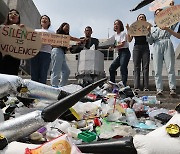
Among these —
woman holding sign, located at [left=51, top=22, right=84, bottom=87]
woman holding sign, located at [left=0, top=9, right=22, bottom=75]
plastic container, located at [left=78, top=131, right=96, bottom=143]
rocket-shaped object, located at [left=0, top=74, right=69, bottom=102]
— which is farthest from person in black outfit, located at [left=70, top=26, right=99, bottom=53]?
plastic container, located at [left=78, top=131, right=96, bottom=143]

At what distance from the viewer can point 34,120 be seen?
2.33 metres

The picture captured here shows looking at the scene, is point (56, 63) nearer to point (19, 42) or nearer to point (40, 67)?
point (40, 67)

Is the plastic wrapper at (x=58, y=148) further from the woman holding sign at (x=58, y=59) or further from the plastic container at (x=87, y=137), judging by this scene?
the woman holding sign at (x=58, y=59)

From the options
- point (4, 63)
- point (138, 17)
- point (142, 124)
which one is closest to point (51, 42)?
point (4, 63)

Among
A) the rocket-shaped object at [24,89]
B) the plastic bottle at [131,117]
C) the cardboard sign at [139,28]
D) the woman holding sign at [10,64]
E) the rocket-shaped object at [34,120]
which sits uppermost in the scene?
the cardboard sign at [139,28]

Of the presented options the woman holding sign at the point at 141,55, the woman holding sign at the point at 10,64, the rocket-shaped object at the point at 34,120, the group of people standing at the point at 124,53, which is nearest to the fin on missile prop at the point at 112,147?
the rocket-shaped object at the point at 34,120

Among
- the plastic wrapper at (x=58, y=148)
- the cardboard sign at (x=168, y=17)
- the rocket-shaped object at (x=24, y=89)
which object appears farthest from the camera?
the cardboard sign at (x=168, y=17)

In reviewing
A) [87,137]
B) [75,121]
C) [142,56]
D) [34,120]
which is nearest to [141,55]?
[142,56]

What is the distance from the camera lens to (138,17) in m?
6.46

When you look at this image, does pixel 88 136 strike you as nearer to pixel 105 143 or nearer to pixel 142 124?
pixel 105 143

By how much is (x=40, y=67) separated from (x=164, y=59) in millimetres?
2098

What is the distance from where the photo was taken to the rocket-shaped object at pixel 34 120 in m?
2.22

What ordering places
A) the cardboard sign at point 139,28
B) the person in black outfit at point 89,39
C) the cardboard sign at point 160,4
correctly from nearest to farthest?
the cardboard sign at point 160,4 → the cardboard sign at point 139,28 → the person in black outfit at point 89,39

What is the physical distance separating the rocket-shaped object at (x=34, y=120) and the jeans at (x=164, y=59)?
3.70m
